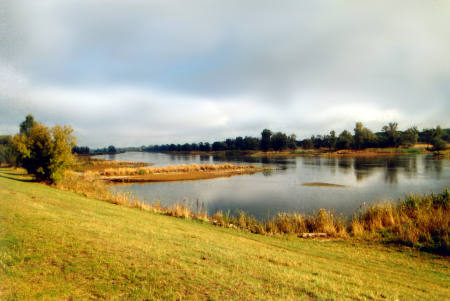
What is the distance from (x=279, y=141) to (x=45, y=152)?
128 metres

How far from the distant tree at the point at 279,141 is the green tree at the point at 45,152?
126468mm

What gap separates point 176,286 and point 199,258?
1666mm

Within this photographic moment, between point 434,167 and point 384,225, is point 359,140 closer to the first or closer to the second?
point 434,167

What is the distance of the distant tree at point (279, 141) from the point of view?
454 ft

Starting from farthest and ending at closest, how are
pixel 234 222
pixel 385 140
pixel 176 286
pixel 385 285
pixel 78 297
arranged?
pixel 385 140, pixel 234 222, pixel 385 285, pixel 176 286, pixel 78 297

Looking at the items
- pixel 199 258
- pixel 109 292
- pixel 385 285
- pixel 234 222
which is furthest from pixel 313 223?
pixel 109 292

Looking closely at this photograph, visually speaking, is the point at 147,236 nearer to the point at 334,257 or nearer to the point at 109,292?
the point at 109,292

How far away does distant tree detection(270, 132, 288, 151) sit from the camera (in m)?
138

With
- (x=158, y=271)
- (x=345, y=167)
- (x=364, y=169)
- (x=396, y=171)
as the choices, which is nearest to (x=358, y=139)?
(x=345, y=167)

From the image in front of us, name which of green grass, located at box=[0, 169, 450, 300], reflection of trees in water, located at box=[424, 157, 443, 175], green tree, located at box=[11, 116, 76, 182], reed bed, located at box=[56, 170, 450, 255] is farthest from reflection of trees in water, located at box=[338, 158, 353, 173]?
green tree, located at box=[11, 116, 76, 182]

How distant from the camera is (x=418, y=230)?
10.6 metres

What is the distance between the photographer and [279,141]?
139 meters

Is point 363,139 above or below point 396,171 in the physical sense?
above

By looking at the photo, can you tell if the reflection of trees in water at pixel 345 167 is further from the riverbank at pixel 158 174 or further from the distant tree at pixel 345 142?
the distant tree at pixel 345 142
